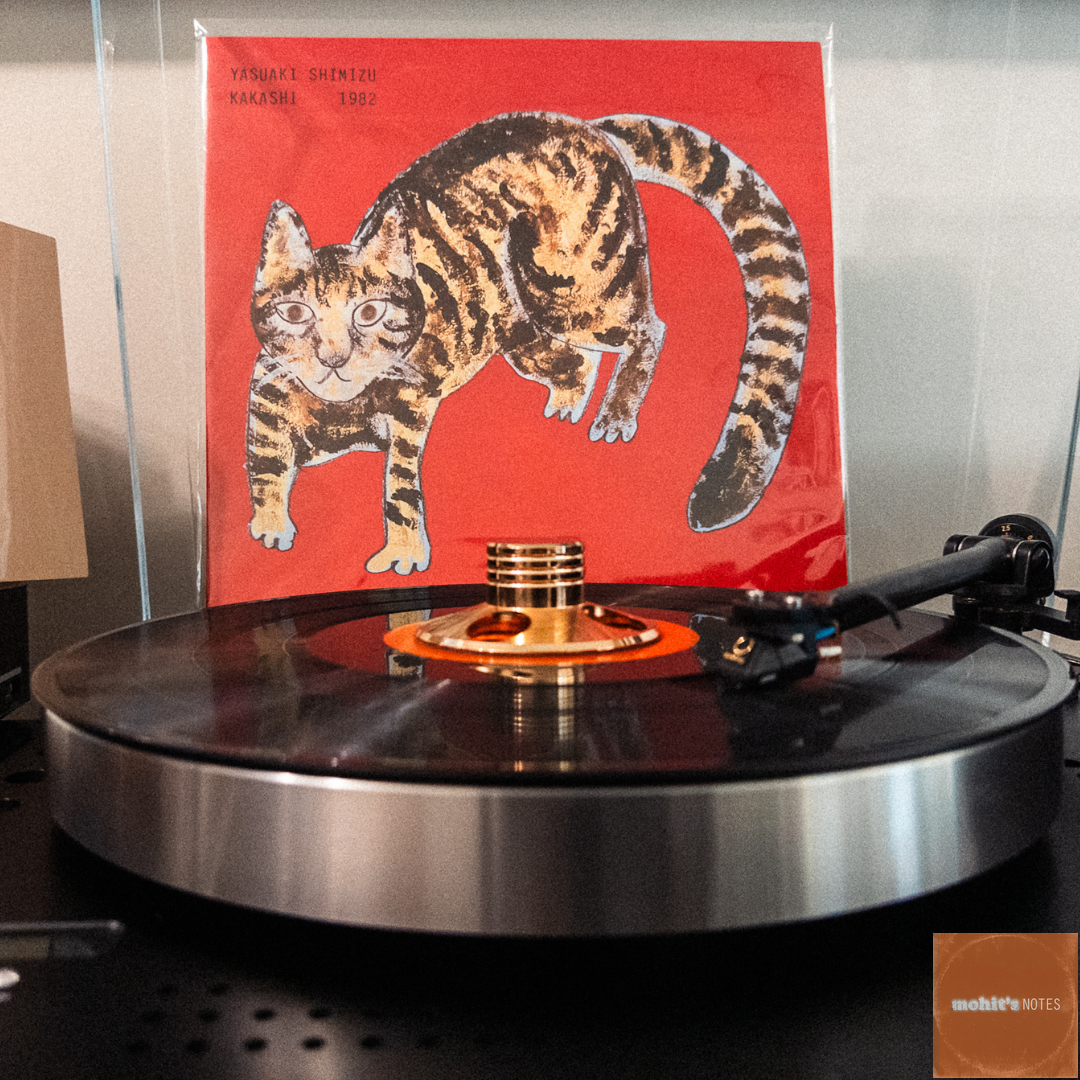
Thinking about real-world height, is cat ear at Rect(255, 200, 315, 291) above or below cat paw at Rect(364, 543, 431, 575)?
above

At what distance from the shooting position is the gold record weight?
1.94 feet

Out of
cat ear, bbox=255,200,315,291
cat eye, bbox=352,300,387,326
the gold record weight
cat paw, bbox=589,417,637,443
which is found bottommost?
the gold record weight

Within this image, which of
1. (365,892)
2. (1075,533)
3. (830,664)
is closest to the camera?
(365,892)

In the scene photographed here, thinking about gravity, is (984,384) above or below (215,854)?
above

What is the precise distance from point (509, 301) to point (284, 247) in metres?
0.22

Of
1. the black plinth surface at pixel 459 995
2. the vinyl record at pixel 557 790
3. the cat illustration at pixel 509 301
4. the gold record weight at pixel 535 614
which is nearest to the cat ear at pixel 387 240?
the cat illustration at pixel 509 301

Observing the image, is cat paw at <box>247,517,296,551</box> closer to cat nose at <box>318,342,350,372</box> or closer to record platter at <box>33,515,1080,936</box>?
cat nose at <box>318,342,350,372</box>

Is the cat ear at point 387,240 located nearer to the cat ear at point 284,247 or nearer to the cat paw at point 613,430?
the cat ear at point 284,247

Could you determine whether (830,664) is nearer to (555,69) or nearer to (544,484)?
(544,484)

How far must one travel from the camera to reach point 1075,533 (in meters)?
1.08

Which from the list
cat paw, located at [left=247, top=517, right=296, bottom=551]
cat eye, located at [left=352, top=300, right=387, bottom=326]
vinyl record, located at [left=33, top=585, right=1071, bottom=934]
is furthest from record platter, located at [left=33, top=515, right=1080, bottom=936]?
cat eye, located at [left=352, top=300, right=387, bottom=326]

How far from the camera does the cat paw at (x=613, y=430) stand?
37.4 inches

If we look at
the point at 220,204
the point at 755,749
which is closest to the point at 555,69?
the point at 220,204

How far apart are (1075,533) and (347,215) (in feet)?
2.75
